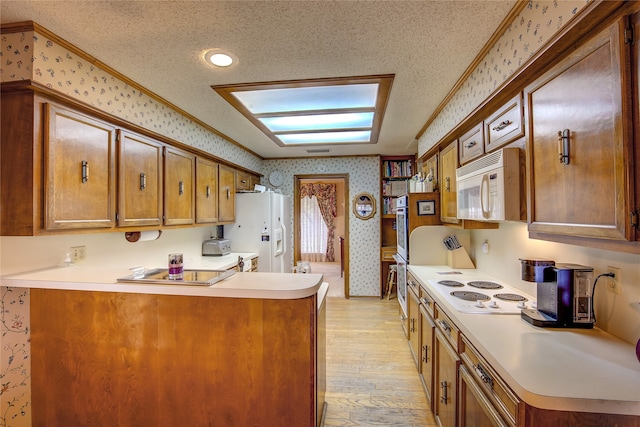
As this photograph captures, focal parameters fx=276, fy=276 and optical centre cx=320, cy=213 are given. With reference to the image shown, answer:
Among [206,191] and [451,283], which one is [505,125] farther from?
[206,191]

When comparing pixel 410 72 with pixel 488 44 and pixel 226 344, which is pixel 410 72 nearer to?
pixel 488 44

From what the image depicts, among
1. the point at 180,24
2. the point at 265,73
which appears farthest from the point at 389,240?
the point at 180,24

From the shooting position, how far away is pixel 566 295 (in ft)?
4.25

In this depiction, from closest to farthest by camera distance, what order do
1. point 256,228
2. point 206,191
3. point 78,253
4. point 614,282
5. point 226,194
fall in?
point 614,282
point 78,253
point 206,191
point 226,194
point 256,228

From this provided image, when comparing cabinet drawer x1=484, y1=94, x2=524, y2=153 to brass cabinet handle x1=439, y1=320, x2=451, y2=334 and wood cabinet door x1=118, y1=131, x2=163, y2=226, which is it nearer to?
brass cabinet handle x1=439, y1=320, x2=451, y2=334

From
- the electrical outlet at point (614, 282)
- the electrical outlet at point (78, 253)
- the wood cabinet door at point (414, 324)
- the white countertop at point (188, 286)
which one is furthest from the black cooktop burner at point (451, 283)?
the electrical outlet at point (78, 253)

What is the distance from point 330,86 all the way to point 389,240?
3.27 m

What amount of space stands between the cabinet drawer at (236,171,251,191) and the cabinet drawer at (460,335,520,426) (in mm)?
3448

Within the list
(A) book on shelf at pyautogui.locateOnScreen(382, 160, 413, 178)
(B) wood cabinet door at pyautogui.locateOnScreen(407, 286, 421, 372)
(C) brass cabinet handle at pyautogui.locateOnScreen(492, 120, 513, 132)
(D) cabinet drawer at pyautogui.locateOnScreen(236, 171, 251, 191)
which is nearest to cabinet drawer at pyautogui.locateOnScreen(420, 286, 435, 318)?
(B) wood cabinet door at pyautogui.locateOnScreen(407, 286, 421, 372)

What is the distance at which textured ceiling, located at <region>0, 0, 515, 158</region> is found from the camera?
136 centimetres

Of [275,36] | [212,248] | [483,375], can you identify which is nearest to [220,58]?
[275,36]

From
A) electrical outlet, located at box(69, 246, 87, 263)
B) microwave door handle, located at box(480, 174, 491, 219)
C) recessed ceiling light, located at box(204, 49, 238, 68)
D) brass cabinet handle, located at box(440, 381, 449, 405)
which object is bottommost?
brass cabinet handle, located at box(440, 381, 449, 405)

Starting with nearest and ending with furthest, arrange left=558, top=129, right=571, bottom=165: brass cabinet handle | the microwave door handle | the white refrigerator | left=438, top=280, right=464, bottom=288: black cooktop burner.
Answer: left=558, top=129, right=571, bottom=165: brass cabinet handle, the microwave door handle, left=438, top=280, right=464, bottom=288: black cooktop burner, the white refrigerator

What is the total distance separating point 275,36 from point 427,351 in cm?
238
